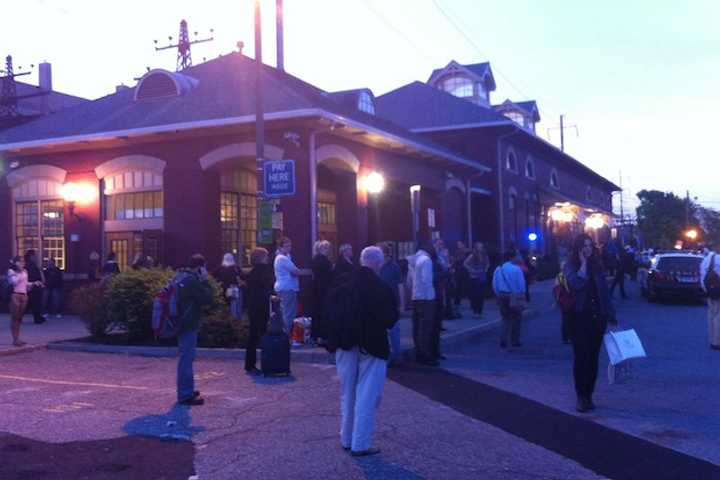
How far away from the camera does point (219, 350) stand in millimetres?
12047

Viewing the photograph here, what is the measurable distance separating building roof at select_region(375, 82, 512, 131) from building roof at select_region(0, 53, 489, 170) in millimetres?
10416

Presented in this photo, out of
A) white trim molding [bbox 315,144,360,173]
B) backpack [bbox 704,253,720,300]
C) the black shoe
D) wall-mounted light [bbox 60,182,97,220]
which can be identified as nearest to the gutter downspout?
white trim molding [bbox 315,144,360,173]

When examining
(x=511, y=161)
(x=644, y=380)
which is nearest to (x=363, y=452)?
(x=644, y=380)

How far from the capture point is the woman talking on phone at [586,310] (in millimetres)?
7785

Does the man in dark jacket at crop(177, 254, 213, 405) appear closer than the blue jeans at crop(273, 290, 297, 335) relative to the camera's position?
Yes

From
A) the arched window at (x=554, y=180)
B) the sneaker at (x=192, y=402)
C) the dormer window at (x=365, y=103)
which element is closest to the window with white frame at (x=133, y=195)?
the dormer window at (x=365, y=103)

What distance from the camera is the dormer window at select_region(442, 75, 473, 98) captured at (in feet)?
132

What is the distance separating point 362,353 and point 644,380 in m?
5.04

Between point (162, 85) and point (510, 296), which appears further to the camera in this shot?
point (162, 85)

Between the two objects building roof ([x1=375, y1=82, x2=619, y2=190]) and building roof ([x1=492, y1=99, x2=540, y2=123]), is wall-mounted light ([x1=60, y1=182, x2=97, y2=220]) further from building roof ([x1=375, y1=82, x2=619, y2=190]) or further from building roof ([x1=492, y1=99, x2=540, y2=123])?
building roof ([x1=492, y1=99, x2=540, y2=123])

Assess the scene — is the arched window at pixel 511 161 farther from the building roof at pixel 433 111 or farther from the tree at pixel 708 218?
the tree at pixel 708 218

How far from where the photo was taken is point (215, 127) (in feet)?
58.0

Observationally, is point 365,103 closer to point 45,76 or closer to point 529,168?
point 529,168

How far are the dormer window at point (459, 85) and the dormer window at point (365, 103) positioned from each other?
16.5 metres
